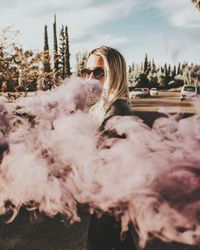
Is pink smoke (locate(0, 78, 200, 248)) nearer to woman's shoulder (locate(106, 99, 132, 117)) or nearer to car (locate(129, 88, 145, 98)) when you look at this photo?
woman's shoulder (locate(106, 99, 132, 117))

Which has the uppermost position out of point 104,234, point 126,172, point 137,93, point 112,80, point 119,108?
point 112,80

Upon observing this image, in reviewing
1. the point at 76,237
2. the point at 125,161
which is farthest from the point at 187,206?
the point at 76,237

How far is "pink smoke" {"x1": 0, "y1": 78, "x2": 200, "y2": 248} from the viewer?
2.31 m

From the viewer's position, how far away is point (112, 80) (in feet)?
8.80

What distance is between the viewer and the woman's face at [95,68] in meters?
2.88

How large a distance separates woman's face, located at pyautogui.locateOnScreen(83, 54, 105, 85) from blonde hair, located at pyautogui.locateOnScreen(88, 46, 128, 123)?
0.39 feet

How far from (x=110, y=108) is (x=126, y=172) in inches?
17.5

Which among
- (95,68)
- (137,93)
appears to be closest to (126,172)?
(95,68)

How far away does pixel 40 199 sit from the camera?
2.82 metres

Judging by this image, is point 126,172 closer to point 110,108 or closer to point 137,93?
point 110,108

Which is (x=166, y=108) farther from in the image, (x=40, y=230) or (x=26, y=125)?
(x=40, y=230)

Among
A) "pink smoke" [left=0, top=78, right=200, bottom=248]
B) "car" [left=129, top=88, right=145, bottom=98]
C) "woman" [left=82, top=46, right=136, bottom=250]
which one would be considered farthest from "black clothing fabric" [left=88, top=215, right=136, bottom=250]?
"car" [left=129, top=88, right=145, bottom=98]

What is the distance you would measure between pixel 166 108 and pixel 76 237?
10.4 ft

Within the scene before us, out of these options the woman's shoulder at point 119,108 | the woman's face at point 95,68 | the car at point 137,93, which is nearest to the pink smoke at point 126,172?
the woman's shoulder at point 119,108
